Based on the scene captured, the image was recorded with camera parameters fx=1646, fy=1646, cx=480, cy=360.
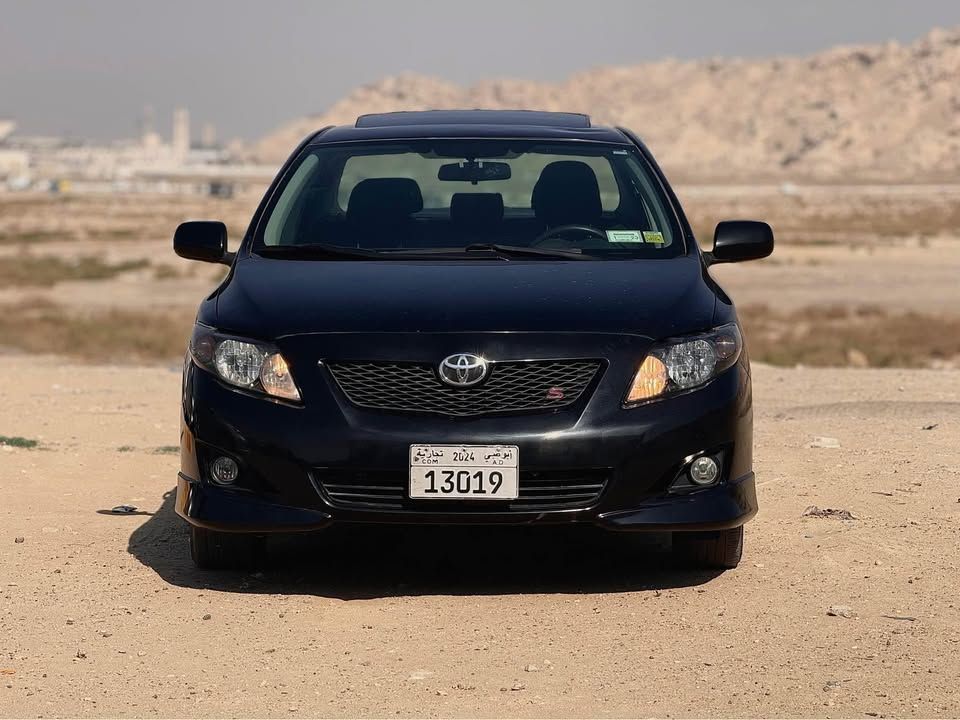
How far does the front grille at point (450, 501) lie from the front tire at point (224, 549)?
671 millimetres

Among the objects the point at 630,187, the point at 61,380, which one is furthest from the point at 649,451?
the point at 61,380

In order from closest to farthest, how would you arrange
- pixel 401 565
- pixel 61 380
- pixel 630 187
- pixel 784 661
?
pixel 784 661 < pixel 401 565 < pixel 630 187 < pixel 61 380

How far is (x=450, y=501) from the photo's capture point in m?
5.52

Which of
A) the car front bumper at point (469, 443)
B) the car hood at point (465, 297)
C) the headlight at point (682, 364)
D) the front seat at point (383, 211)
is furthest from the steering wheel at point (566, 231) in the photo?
the car front bumper at point (469, 443)

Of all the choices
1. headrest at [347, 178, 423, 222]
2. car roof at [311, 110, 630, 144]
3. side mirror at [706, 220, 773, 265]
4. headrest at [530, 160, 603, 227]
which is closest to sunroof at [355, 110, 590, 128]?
car roof at [311, 110, 630, 144]

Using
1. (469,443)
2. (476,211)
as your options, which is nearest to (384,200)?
(476,211)

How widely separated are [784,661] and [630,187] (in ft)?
8.57

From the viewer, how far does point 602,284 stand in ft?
19.7

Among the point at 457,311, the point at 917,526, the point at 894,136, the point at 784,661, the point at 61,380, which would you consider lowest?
the point at 894,136

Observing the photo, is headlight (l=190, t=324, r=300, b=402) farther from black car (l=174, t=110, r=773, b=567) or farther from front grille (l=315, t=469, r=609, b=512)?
front grille (l=315, t=469, r=609, b=512)

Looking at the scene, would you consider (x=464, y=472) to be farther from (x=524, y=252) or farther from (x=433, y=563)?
(x=524, y=252)

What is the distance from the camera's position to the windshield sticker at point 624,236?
6.64 m

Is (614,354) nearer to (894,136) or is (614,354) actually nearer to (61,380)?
(61,380)

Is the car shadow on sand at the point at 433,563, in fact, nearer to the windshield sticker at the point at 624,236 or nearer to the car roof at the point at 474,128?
the windshield sticker at the point at 624,236
